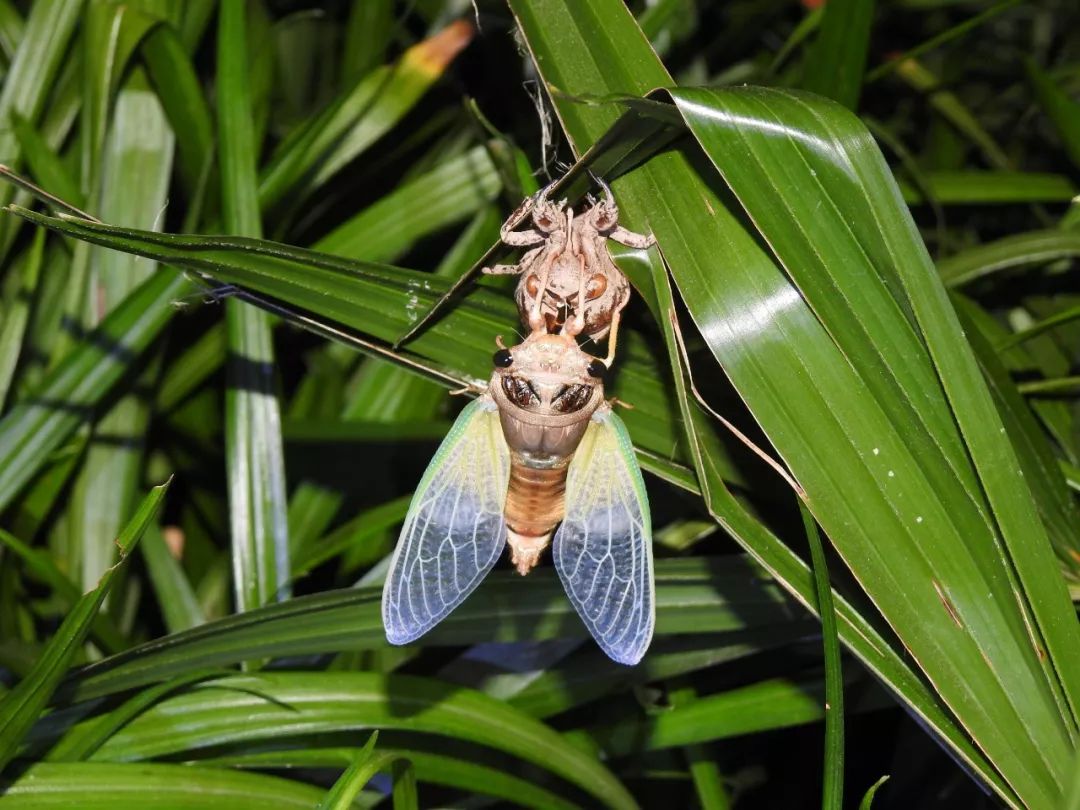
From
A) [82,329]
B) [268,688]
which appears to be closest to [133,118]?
[82,329]

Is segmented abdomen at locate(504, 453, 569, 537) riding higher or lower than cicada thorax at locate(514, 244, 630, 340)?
lower

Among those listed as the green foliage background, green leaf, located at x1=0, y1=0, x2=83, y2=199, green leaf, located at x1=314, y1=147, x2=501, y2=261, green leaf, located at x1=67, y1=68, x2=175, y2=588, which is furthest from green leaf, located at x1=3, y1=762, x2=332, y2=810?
green leaf, located at x1=0, y1=0, x2=83, y2=199

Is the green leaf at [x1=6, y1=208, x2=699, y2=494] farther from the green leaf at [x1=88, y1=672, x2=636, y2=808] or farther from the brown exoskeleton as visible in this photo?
the green leaf at [x1=88, y1=672, x2=636, y2=808]

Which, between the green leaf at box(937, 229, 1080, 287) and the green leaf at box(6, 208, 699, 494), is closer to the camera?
the green leaf at box(6, 208, 699, 494)

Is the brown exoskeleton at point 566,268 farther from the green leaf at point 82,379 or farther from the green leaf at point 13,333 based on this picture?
the green leaf at point 13,333

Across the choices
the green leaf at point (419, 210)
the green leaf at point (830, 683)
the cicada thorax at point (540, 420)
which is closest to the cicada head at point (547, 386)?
the cicada thorax at point (540, 420)

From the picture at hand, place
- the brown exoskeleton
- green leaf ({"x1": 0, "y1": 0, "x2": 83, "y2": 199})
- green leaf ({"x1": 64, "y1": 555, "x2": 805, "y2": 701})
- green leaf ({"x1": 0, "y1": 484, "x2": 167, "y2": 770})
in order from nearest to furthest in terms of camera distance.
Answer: green leaf ({"x1": 0, "y1": 484, "x2": 167, "y2": 770}) → the brown exoskeleton → green leaf ({"x1": 64, "y1": 555, "x2": 805, "y2": 701}) → green leaf ({"x1": 0, "y1": 0, "x2": 83, "y2": 199})

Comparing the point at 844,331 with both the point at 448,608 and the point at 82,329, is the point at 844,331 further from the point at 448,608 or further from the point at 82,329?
the point at 82,329

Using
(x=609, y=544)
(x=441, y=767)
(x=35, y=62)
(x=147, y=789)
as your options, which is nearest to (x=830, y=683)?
(x=609, y=544)
